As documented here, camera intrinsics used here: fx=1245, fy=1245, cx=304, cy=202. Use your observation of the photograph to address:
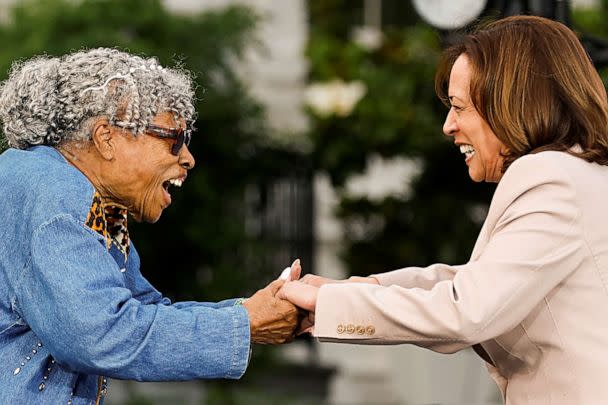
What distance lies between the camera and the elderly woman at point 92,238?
292cm

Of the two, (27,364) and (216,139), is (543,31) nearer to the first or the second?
(27,364)

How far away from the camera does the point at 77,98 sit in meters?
3.16

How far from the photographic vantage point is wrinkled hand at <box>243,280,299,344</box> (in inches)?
128

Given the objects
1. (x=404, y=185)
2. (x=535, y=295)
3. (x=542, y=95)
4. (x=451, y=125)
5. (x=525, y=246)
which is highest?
(x=542, y=95)

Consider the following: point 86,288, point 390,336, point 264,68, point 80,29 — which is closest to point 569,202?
point 390,336

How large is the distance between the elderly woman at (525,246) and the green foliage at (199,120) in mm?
4257

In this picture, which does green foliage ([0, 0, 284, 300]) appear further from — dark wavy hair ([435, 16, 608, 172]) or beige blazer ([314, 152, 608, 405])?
beige blazer ([314, 152, 608, 405])

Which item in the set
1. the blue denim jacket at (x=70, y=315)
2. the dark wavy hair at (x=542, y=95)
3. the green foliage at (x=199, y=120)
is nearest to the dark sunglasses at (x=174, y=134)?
the blue denim jacket at (x=70, y=315)

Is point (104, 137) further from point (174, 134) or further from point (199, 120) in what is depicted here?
point (199, 120)

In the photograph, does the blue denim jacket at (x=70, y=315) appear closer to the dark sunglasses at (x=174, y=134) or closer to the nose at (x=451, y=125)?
the dark sunglasses at (x=174, y=134)

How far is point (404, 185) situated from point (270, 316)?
21.0 ft

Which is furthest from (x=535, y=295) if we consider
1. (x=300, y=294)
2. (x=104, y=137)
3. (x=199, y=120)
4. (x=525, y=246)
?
(x=199, y=120)

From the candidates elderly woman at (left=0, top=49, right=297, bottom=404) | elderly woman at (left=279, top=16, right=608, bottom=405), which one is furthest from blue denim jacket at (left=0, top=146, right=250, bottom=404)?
elderly woman at (left=279, top=16, right=608, bottom=405)

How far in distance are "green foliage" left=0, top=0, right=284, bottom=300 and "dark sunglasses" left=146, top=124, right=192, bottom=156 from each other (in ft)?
13.1
